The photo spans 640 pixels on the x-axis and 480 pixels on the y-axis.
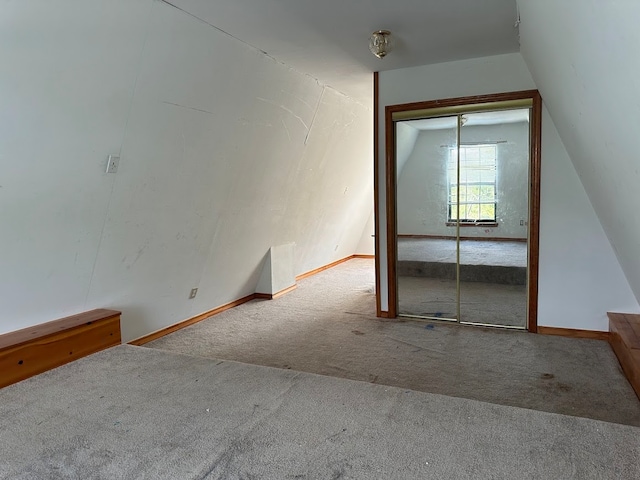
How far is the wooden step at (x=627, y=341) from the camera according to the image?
8.50 feet

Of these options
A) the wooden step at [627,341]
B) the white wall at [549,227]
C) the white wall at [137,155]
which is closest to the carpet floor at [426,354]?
the wooden step at [627,341]

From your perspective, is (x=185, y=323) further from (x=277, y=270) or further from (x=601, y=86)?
(x=601, y=86)

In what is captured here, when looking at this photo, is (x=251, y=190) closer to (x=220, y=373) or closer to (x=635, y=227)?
(x=220, y=373)

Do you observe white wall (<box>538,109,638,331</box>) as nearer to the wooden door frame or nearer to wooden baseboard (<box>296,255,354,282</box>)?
the wooden door frame

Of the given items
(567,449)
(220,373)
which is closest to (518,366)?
(567,449)

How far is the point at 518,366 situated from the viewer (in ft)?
9.88

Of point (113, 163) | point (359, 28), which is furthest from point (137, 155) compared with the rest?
point (359, 28)

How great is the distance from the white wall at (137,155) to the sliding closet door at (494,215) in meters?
1.61

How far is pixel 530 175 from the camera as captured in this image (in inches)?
144

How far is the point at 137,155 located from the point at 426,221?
8.33 feet

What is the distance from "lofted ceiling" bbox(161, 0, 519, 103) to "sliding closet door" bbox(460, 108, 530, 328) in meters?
0.65

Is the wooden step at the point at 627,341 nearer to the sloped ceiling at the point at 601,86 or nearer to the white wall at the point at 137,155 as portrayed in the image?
the sloped ceiling at the point at 601,86

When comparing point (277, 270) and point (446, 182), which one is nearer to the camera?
point (446, 182)

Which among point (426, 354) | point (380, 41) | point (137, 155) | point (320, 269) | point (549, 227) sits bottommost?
point (426, 354)
